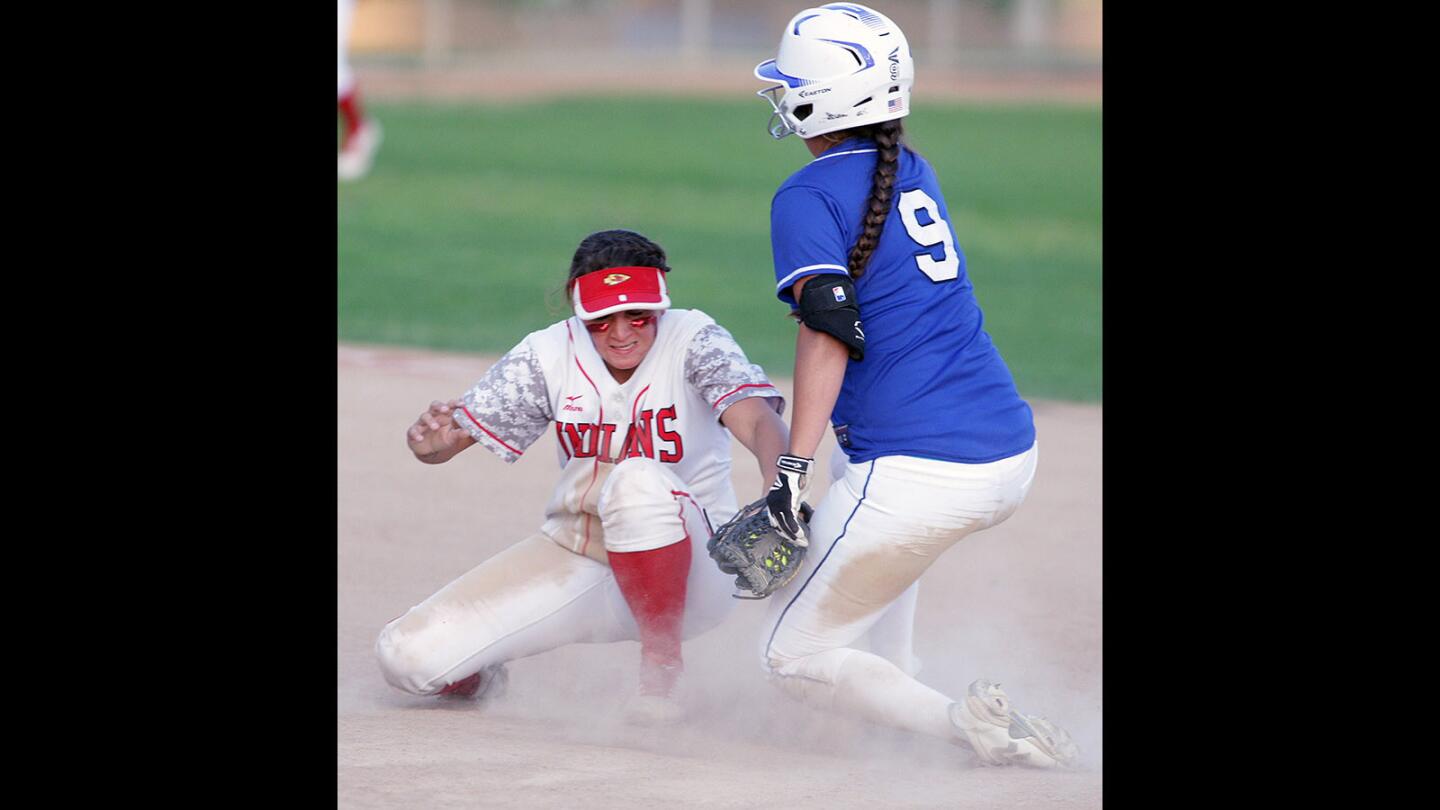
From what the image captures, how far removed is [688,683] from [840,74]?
1725mm

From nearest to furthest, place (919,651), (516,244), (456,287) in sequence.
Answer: (919,651), (456,287), (516,244)

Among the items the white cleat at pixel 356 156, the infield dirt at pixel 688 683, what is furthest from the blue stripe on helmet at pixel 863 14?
the white cleat at pixel 356 156

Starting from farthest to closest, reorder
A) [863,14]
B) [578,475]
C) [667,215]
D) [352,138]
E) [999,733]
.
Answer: [352,138], [667,215], [578,475], [863,14], [999,733]

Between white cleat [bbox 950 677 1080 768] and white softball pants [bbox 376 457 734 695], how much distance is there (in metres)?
0.87

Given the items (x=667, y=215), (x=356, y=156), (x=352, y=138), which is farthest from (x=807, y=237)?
(x=356, y=156)

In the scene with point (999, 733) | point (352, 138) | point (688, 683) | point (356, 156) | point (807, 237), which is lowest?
point (688, 683)

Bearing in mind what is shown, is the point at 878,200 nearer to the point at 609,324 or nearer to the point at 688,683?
the point at 609,324

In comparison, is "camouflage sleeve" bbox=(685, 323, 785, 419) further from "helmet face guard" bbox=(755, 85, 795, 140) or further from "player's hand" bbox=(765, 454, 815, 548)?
"helmet face guard" bbox=(755, 85, 795, 140)

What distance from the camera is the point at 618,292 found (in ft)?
14.5

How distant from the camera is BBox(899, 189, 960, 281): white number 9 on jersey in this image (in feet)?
13.7

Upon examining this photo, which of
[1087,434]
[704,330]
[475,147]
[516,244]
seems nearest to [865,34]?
[704,330]

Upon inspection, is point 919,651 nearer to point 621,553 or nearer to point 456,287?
point 621,553

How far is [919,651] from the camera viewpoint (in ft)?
17.5

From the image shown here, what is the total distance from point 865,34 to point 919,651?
2.04 m
